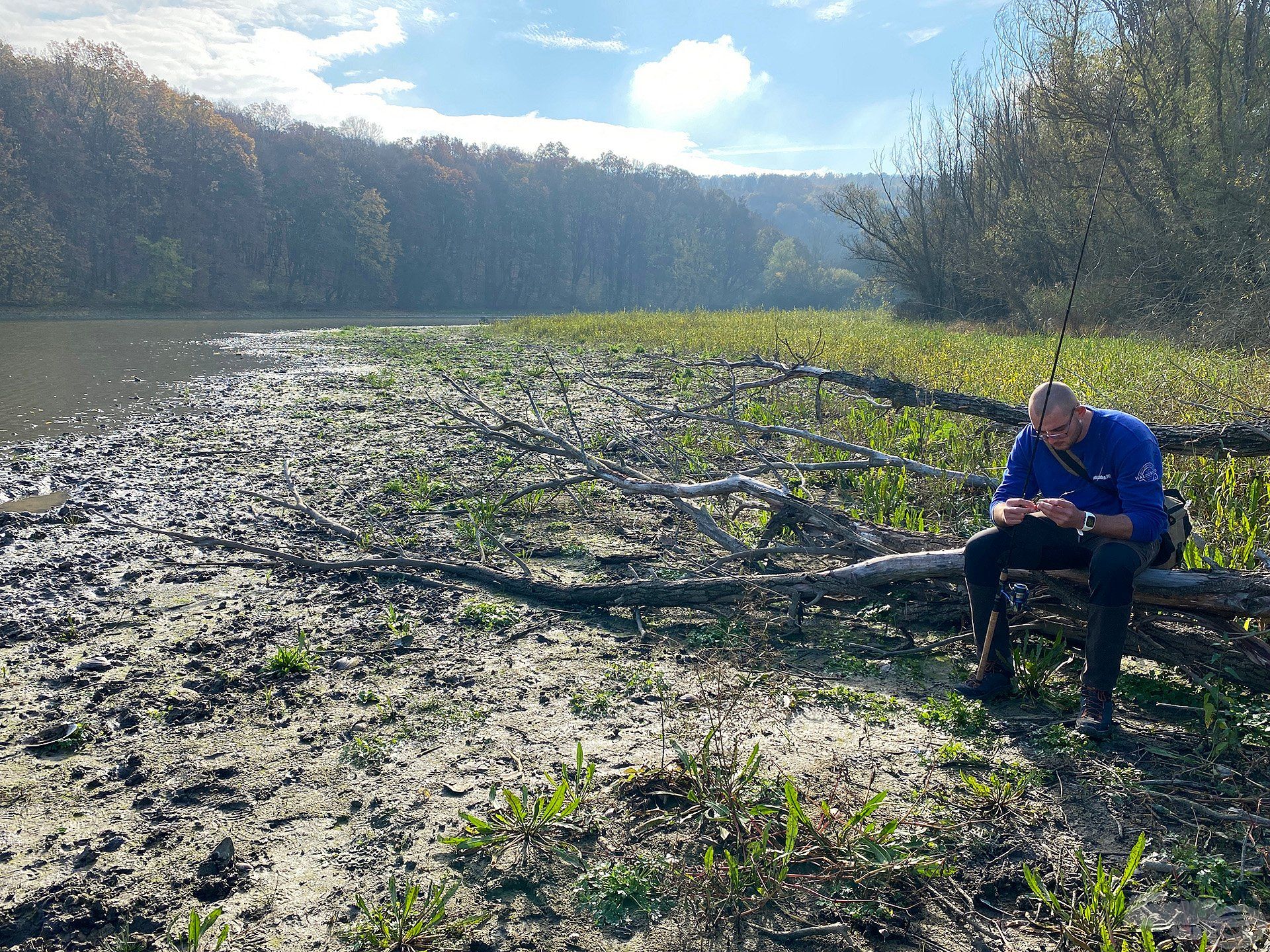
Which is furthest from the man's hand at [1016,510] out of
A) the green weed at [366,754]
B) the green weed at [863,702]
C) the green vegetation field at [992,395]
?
the green weed at [366,754]

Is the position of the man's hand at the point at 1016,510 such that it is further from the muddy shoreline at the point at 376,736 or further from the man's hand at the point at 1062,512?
the muddy shoreline at the point at 376,736

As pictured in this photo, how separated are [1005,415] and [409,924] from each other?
6.37 meters

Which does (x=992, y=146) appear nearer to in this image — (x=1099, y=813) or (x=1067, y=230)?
(x=1067, y=230)

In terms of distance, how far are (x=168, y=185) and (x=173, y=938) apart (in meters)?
61.1

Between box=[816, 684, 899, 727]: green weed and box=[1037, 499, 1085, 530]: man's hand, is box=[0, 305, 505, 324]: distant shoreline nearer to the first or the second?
box=[816, 684, 899, 727]: green weed

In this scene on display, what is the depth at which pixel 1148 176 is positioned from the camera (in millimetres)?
19297

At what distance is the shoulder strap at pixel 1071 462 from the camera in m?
3.54

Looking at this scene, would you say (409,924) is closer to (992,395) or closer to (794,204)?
(992,395)

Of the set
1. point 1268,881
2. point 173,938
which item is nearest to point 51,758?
point 173,938

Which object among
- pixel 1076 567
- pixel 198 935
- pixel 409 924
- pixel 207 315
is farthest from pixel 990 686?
pixel 207 315

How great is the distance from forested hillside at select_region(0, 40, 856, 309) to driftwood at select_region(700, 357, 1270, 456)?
4636 cm

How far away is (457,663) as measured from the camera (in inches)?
163

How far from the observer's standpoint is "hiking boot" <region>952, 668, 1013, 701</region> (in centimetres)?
348

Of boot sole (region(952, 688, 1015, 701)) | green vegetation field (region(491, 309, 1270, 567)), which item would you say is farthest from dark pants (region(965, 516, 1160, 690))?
green vegetation field (region(491, 309, 1270, 567))
